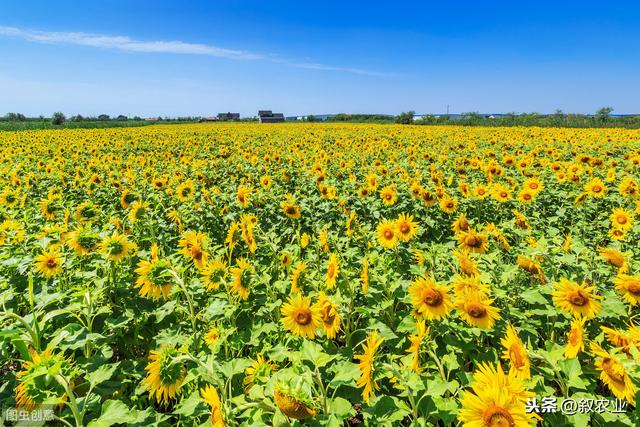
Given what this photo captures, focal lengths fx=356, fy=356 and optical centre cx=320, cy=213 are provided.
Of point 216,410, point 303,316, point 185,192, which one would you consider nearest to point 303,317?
point 303,316

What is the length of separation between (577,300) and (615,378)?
52 cm

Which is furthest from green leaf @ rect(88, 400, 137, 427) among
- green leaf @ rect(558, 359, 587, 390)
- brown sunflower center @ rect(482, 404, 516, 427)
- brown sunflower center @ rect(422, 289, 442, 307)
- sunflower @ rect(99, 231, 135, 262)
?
green leaf @ rect(558, 359, 587, 390)

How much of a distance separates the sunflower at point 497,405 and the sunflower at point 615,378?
56 cm

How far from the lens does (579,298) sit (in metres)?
2.01

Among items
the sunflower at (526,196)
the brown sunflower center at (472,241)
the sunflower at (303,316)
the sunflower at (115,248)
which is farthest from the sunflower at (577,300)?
the sunflower at (526,196)

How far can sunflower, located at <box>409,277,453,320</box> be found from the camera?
196 cm

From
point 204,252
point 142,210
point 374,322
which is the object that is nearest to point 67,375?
point 204,252

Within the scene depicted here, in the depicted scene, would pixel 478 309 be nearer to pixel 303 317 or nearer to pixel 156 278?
pixel 303 317

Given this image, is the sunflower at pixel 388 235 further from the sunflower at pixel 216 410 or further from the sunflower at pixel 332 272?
the sunflower at pixel 216 410

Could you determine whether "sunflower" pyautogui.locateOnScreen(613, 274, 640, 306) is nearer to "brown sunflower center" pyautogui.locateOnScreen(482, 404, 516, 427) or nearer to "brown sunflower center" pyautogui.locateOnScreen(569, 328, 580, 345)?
"brown sunflower center" pyautogui.locateOnScreen(569, 328, 580, 345)

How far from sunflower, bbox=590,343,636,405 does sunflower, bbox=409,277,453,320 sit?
0.67 metres

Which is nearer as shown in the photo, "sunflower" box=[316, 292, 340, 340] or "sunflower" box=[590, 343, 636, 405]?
"sunflower" box=[590, 343, 636, 405]

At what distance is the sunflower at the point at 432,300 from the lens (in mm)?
1965

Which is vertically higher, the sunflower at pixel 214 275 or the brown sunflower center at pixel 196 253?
the brown sunflower center at pixel 196 253
